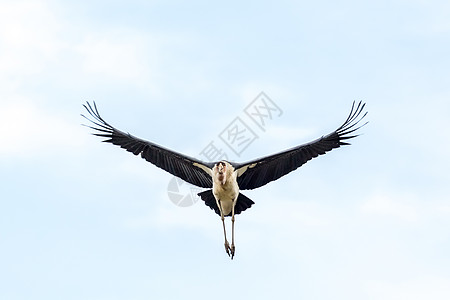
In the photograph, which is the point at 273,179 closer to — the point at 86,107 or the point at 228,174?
the point at 228,174

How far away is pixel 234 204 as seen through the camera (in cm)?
3556

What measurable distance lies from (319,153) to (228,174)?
2300 millimetres

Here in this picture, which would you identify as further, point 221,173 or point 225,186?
point 225,186

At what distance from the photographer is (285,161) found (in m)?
35.5

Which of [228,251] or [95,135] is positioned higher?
[95,135]

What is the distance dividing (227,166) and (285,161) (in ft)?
4.87

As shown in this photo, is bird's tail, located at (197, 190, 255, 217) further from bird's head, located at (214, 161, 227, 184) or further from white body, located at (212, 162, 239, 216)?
bird's head, located at (214, 161, 227, 184)

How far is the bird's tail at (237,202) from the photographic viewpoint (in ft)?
117

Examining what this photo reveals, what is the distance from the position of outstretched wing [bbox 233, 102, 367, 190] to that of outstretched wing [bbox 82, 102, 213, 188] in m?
0.93

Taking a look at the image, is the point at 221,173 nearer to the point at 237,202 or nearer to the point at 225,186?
the point at 225,186

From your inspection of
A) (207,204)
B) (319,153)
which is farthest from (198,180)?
(319,153)

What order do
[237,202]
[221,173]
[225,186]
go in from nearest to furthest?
[221,173], [225,186], [237,202]

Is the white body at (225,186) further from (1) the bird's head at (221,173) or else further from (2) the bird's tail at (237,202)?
(2) the bird's tail at (237,202)

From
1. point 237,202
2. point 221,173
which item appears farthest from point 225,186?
point 237,202
